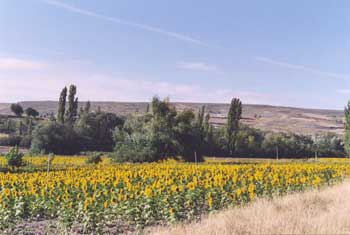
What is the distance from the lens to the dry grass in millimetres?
7447

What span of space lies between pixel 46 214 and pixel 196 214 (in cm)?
389

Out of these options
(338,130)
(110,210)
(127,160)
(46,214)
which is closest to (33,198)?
(46,214)

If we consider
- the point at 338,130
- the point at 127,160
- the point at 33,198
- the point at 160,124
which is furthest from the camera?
the point at 338,130

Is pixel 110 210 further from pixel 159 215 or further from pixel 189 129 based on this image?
pixel 189 129

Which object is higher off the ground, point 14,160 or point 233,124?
point 233,124

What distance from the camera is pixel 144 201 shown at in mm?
11062

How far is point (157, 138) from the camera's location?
141 ft

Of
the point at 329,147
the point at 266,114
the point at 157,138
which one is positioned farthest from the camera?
the point at 266,114

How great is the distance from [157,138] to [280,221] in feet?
116

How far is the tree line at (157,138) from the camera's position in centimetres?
4308

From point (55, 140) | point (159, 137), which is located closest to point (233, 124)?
point (159, 137)

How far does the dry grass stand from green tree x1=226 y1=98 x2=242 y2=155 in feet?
169

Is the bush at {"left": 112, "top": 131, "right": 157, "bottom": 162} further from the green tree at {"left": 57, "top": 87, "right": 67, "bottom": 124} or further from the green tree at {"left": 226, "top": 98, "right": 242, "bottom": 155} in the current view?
the green tree at {"left": 57, "top": 87, "right": 67, "bottom": 124}

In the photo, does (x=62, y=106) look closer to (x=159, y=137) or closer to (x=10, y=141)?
(x=10, y=141)
